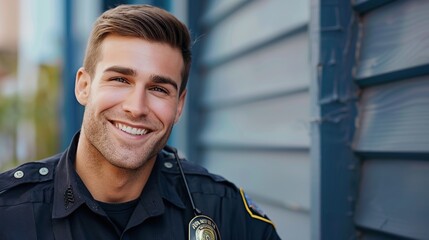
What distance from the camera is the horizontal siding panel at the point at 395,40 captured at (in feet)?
5.57

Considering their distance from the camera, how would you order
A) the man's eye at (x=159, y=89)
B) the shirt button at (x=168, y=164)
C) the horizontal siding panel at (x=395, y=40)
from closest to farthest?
the horizontal siding panel at (x=395, y=40)
the man's eye at (x=159, y=89)
the shirt button at (x=168, y=164)

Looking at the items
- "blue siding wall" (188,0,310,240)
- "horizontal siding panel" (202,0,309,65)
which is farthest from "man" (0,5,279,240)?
"horizontal siding panel" (202,0,309,65)

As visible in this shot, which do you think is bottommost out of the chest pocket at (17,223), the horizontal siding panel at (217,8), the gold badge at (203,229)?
the gold badge at (203,229)

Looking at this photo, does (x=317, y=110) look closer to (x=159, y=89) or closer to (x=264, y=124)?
(x=159, y=89)

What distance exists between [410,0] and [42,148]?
9871 mm

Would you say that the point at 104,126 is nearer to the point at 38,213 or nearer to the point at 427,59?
the point at 38,213

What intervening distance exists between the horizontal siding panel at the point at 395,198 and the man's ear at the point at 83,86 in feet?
3.23

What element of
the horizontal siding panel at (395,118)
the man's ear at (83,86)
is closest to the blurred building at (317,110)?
the horizontal siding panel at (395,118)

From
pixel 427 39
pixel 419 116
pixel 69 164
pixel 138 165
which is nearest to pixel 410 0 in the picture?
pixel 427 39

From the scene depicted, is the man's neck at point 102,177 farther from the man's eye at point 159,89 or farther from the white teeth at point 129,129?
the man's eye at point 159,89

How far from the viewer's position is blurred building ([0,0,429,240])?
1.77 m

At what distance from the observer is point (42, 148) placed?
10.9 m

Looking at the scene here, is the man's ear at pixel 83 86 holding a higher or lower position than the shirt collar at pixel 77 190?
higher

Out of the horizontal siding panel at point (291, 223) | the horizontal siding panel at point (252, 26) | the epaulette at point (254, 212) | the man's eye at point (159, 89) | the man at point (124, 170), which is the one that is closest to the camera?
the man at point (124, 170)
